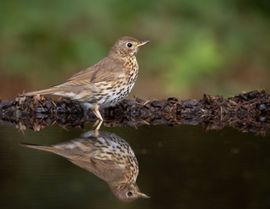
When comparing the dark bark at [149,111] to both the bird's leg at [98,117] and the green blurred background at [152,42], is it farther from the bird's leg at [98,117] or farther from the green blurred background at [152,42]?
the green blurred background at [152,42]

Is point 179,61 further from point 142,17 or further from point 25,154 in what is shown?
point 25,154

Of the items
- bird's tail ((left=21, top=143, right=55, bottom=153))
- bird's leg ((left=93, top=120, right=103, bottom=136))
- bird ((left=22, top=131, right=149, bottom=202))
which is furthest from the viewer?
bird's leg ((left=93, top=120, right=103, bottom=136))

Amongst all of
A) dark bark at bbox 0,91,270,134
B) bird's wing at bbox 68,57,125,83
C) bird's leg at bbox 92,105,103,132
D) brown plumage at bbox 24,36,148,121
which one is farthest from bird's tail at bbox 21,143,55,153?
bird's wing at bbox 68,57,125,83

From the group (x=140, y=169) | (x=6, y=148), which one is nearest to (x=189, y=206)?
(x=140, y=169)

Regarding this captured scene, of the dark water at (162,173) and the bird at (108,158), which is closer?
the dark water at (162,173)

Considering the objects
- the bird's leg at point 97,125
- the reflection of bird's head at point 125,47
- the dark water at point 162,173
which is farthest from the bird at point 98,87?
the dark water at point 162,173

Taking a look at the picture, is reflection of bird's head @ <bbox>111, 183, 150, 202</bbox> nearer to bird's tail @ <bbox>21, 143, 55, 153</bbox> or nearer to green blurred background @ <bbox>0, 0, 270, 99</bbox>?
bird's tail @ <bbox>21, 143, 55, 153</bbox>

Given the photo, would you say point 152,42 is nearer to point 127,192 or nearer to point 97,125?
point 97,125
